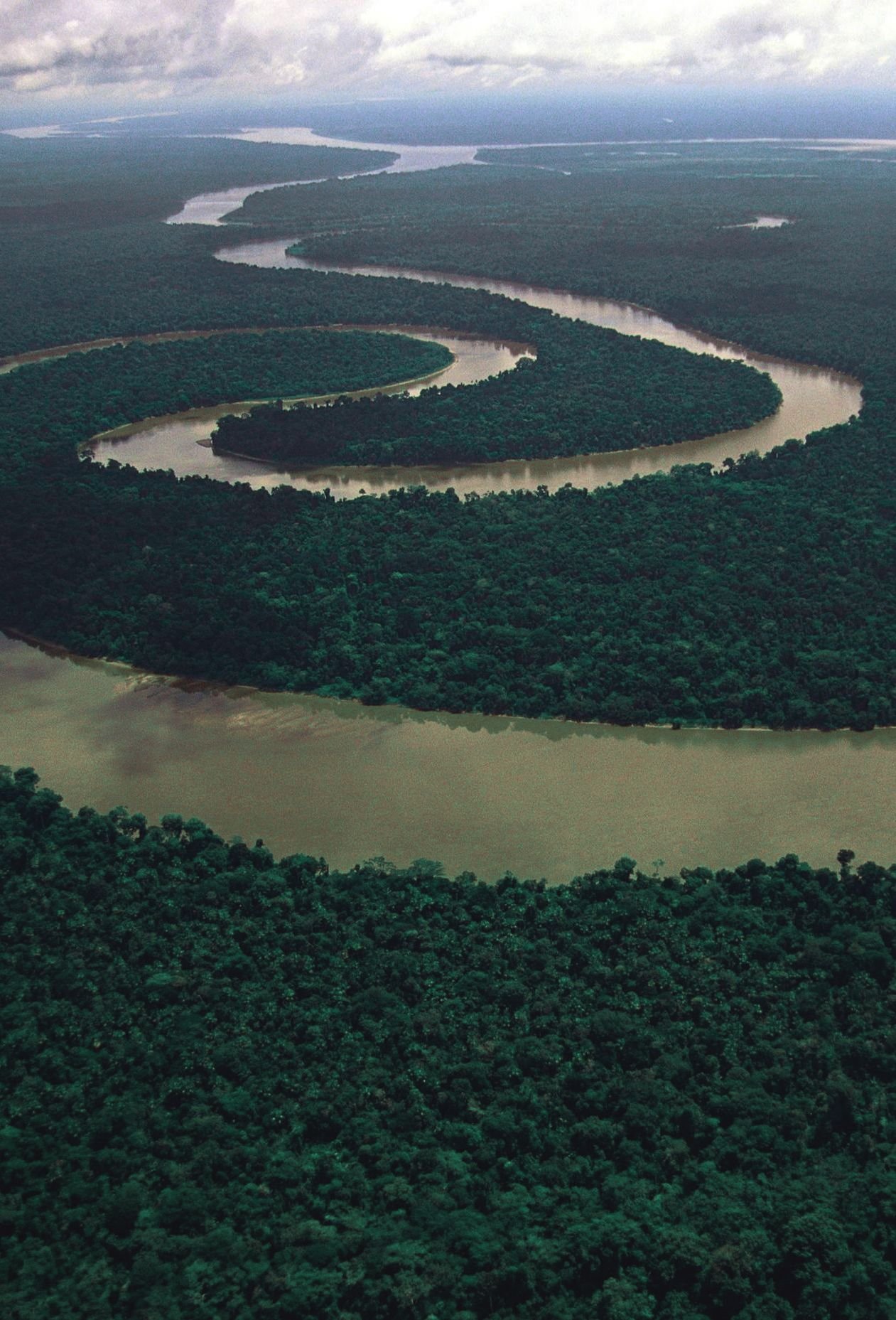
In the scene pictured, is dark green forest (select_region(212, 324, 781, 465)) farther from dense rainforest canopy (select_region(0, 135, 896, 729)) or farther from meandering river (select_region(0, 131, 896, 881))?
meandering river (select_region(0, 131, 896, 881))

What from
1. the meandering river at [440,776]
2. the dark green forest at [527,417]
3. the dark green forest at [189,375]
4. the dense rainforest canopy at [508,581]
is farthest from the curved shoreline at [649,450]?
the meandering river at [440,776]

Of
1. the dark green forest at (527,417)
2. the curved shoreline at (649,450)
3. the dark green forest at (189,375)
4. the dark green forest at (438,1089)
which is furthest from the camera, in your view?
the dark green forest at (189,375)

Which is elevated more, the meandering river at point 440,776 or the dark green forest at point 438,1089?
the meandering river at point 440,776

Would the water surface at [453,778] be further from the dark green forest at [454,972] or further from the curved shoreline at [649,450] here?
the curved shoreline at [649,450]

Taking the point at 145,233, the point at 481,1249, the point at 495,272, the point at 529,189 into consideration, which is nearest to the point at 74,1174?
the point at 481,1249

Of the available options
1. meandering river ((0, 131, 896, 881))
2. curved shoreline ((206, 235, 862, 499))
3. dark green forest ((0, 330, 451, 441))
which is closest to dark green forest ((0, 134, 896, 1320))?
meandering river ((0, 131, 896, 881))

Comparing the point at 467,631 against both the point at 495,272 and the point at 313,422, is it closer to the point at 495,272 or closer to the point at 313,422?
the point at 313,422
